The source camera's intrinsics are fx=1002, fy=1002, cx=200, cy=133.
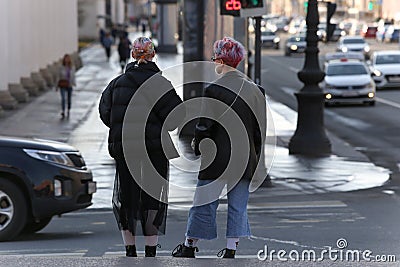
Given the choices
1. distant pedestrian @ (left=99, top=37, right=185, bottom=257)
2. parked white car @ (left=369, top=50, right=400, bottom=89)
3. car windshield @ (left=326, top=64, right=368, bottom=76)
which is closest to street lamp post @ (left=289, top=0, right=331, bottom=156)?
distant pedestrian @ (left=99, top=37, right=185, bottom=257)

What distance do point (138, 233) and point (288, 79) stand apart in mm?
36488

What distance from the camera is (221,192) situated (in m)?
7.89

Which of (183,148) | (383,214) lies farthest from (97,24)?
(383,214)

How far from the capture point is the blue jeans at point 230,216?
7938 millimetres

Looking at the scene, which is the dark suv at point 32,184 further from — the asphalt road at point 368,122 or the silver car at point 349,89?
the silver car at point 349,89

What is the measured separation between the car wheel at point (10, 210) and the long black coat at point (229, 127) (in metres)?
3.35

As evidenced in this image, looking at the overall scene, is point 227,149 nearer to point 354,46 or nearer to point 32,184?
point 32,184

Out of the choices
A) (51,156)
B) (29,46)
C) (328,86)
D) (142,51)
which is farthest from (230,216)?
(29,46)

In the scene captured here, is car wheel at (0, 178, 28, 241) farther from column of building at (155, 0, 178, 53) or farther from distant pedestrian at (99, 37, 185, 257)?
column of building at (155, 0, 178, 53)

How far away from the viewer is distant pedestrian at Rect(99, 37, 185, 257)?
26.1ft

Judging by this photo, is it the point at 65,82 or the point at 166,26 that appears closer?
the point at 65,82

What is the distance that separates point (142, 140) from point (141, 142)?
0.06ft

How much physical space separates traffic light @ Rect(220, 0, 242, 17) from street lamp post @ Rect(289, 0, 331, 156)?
3.11 meters

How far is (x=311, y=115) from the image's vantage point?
19094 millimetres
